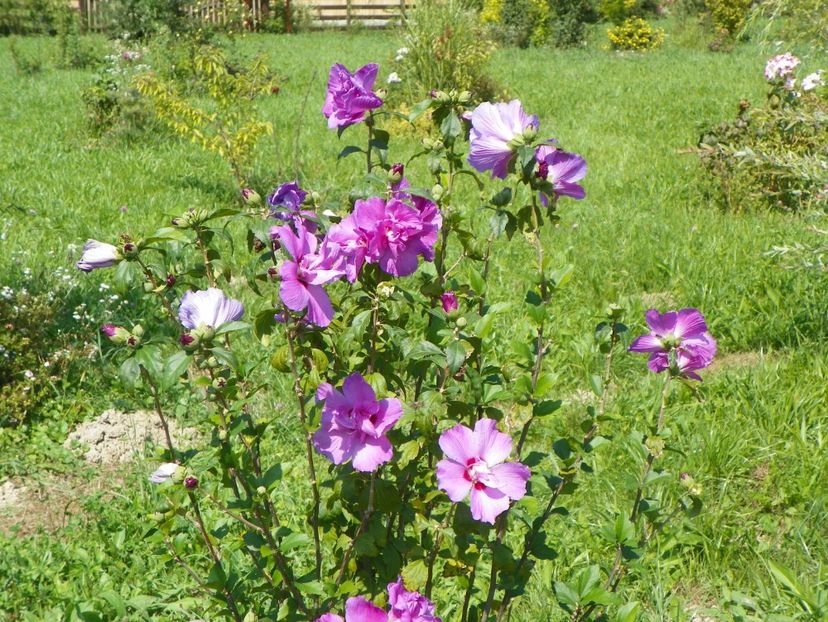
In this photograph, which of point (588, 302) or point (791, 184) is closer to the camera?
point (588, 302)

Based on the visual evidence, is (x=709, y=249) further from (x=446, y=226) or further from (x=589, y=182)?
(x=446, y=226)

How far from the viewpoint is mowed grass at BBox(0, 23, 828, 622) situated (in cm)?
259

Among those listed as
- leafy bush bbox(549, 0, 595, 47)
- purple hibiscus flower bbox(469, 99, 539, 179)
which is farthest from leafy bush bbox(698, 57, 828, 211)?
leafy bush bbox(549, 0, 595, 47)

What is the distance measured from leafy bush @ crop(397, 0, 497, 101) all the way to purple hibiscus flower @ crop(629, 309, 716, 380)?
8.07m

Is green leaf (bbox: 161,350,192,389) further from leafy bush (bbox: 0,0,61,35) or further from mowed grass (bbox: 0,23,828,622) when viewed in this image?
leafy bush (bbox: 0,0,61,35)

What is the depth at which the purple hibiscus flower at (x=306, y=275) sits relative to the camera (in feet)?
4.36

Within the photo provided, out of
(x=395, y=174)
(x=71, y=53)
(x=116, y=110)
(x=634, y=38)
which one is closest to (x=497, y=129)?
(x=395, y=174)

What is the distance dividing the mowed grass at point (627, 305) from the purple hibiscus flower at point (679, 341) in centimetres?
18

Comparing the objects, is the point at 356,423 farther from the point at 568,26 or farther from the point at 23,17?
the point at 23,17

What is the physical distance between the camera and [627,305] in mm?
4219

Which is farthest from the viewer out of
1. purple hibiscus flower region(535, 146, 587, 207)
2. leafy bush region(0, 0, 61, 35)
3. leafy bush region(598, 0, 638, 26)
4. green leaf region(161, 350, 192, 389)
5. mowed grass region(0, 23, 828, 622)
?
leafy bush region(598, 0, 638, 26)

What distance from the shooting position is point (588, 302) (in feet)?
14.7

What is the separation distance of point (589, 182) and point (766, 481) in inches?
154

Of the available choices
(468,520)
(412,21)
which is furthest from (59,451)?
(412,21)
